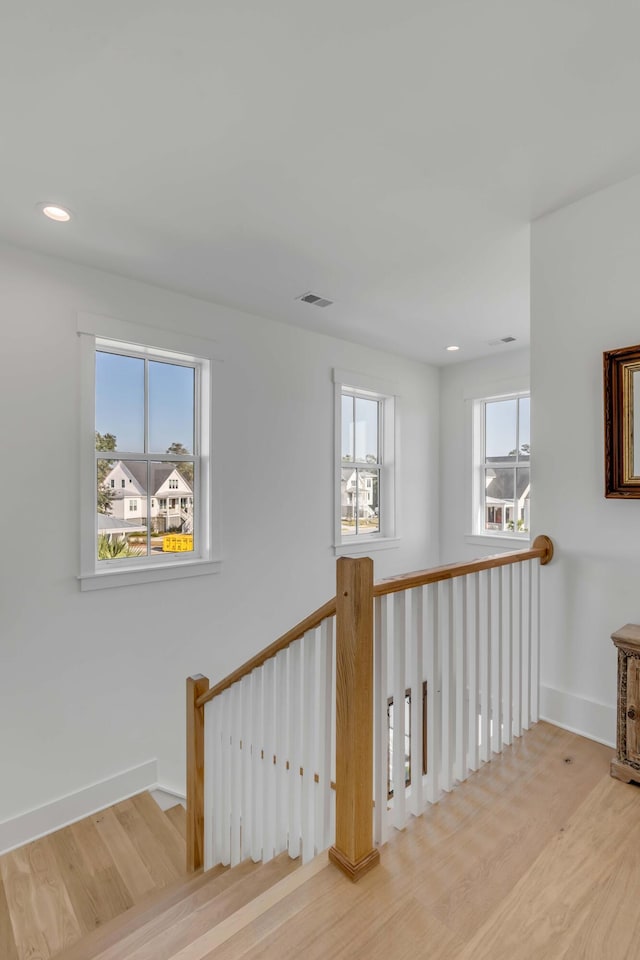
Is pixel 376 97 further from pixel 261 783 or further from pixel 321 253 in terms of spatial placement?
pixel 261 783

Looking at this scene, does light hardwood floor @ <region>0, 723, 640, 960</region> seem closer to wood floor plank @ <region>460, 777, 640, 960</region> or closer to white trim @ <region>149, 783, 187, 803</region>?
wood floor plank @ <region>460, 777, 640, 960</region>

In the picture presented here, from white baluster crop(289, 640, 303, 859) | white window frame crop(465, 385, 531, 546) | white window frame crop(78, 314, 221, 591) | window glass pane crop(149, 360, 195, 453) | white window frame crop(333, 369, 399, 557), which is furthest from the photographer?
white window frame crop(465, 385, 531, 546)

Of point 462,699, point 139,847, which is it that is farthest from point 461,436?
point 139,847

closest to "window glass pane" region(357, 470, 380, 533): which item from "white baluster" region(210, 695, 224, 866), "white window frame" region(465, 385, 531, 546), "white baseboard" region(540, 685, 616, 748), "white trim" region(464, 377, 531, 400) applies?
"white window frame" region(465, 385, 531, 546)

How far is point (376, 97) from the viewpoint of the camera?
61.6 inches

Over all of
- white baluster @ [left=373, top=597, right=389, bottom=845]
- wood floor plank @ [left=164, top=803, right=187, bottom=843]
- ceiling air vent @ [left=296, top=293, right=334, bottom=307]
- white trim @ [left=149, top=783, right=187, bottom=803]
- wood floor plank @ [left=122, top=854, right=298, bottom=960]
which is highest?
ceiling air vent @ [left=296, top=293, right=334, bottom=307]

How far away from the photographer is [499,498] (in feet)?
15.3

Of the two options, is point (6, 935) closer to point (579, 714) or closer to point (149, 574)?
point (149, 574)

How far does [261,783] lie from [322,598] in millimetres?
2140

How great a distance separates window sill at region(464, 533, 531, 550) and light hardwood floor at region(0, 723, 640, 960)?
2563 mm

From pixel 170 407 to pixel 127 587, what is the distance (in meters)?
1.22

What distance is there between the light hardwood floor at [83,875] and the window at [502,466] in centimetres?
360

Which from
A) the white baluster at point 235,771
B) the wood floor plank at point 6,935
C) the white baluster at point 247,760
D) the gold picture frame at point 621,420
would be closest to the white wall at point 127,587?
the wood floor plank at point 6,935

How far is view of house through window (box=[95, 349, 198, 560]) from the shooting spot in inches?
116
